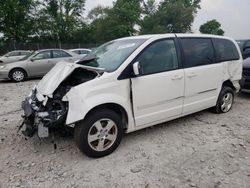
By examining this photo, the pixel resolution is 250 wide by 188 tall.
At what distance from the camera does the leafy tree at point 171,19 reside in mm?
48188

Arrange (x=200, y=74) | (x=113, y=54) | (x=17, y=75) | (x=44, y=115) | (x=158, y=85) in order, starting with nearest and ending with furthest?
(x=44, y=115) < (x=158, y=85) < (x=113, y=54) < (x=200, y=74) < (x=17, y=75)

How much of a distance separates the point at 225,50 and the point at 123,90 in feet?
8.87

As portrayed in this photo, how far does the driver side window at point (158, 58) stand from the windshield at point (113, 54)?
19cm

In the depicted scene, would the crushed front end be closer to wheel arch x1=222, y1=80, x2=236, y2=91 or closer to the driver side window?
the driver side window

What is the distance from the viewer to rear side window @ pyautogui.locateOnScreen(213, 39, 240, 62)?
15.9 ft

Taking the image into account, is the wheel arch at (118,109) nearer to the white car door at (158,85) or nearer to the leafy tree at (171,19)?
the white car door at (158,85)

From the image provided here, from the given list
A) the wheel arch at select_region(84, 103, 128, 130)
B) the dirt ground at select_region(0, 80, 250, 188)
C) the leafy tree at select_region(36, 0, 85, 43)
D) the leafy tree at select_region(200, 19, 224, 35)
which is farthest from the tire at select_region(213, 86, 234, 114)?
the leafy tree at select_region(200, 19, 224, 35)

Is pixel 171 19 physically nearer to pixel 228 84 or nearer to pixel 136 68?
pixel 228 84

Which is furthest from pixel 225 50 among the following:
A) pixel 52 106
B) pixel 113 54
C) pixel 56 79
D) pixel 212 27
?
pixel 212 27

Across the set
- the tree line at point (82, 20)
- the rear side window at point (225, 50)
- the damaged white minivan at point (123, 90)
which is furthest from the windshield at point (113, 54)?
the tree line at point (82, 20)

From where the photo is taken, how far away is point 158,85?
3.80 metres

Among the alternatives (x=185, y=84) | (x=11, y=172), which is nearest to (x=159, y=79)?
(x=185, y=84)

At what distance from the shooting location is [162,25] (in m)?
49.6

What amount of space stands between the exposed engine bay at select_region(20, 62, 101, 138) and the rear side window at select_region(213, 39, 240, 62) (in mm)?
2653
